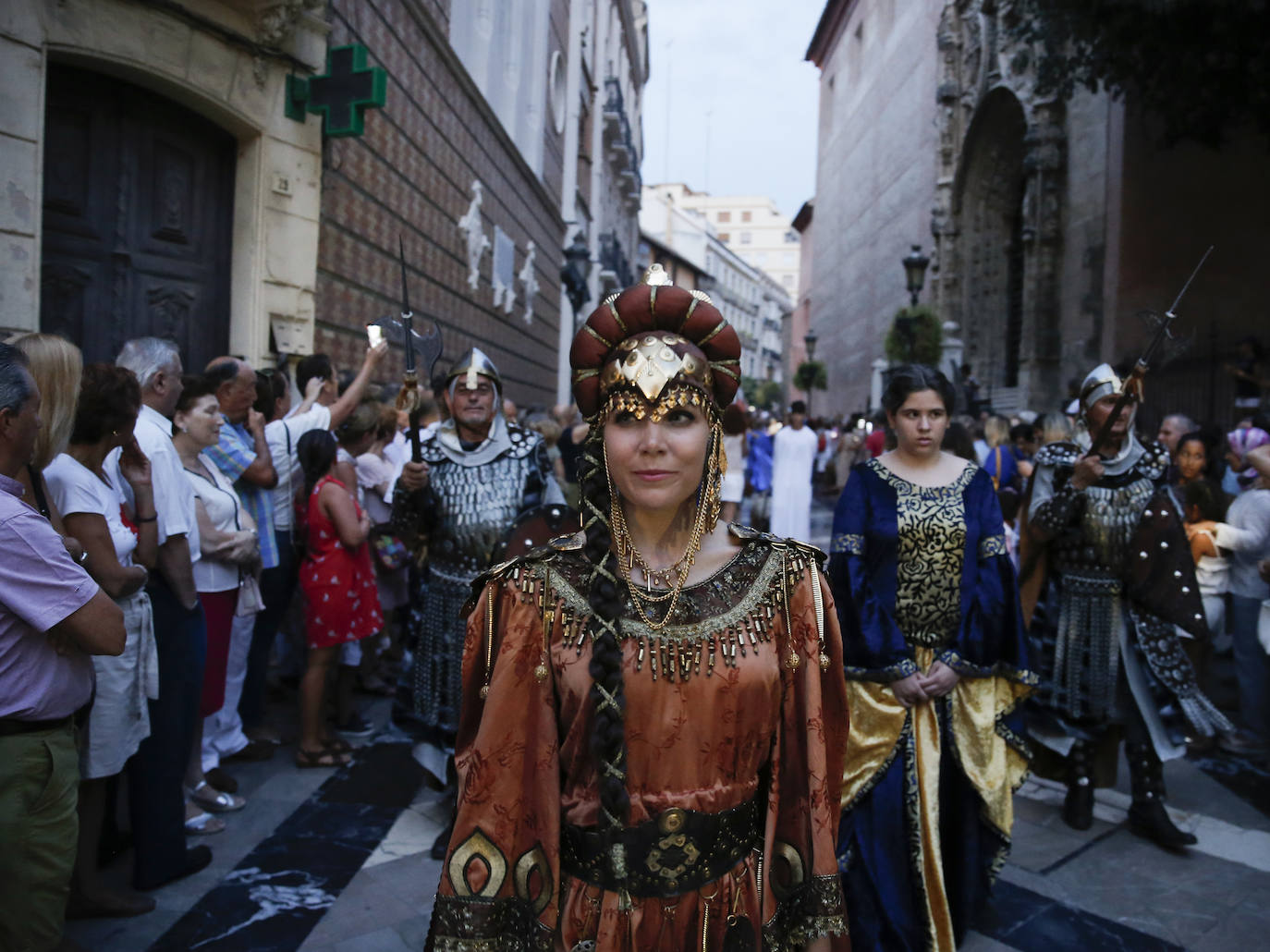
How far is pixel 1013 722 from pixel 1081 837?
53.3 inches

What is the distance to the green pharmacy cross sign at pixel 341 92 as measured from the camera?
22.9 ft

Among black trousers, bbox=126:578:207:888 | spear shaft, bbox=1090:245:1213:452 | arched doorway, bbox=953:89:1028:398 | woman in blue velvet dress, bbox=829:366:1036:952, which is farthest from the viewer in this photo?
arched doorway, bbox=953:89:1028:398

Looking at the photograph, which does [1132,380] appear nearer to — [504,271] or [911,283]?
[911,283]

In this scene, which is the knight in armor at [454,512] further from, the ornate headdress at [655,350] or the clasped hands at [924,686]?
the ornate headdress at [655,350]

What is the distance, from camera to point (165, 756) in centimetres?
365


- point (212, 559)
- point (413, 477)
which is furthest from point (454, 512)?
point (212, 559)

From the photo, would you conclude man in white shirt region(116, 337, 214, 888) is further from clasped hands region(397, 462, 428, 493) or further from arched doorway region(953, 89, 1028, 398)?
arched doorway region(953, 89, 1028, 398)

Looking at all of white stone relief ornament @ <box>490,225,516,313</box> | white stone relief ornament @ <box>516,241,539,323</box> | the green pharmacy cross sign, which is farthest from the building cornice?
the green pharmacy cross sign

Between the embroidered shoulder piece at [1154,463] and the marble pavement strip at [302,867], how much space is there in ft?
12.6

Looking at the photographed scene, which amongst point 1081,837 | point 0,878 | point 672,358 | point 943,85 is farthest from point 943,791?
point 943,85

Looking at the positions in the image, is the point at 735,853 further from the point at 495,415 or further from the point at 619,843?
the point at 495,415

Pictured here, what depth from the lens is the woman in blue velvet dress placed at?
3.32 meters

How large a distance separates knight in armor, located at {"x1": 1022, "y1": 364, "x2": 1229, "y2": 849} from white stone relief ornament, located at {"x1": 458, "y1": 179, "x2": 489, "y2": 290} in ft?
30.9

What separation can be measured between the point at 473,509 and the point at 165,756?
1553mm
